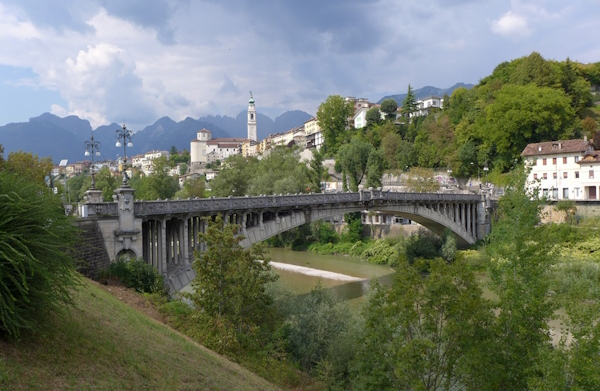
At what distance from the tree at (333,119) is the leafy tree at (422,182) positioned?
31.9 meters

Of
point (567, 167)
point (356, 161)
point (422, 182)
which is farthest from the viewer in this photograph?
point (356, 161)

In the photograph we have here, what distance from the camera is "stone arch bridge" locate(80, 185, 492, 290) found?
832 inches

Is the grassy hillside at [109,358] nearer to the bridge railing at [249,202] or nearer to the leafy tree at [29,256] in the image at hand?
the leafy tree at [29,256]

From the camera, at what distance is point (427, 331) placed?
13.0 metres

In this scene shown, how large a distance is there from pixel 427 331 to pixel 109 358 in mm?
8102

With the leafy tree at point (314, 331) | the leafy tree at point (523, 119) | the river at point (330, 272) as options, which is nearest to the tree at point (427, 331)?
→ the leafy tree at point (314, 331)

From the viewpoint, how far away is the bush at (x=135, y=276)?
1984 cm

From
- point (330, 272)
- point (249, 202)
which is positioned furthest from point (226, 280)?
point (330, 272)

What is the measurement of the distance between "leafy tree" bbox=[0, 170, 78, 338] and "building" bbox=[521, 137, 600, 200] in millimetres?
47359

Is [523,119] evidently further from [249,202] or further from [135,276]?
[135,276]

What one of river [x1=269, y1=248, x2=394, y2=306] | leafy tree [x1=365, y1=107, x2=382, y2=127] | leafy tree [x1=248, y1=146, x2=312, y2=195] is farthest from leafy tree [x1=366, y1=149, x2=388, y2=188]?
leafy tree [x1=365, y1=107, x2=382, y2=127]

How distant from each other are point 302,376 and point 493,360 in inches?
289

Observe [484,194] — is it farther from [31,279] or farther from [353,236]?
[31,279]

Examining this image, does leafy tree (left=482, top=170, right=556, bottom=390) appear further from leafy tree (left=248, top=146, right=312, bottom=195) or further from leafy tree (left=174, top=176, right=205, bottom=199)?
leafy tree (left=174, top=176, right=205, bottom=199)
